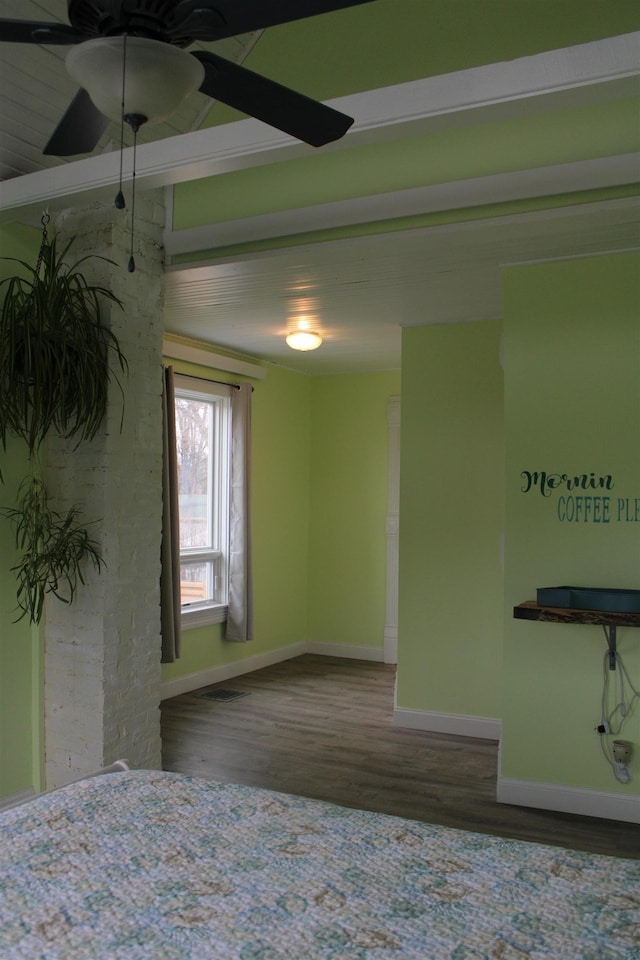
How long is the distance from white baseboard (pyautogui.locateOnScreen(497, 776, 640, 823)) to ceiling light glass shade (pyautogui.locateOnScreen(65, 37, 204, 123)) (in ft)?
10.4

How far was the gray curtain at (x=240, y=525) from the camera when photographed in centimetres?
608

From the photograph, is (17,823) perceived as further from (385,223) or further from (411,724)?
(411,724)

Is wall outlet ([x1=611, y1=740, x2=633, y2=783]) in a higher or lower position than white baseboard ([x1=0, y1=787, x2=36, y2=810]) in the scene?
higher

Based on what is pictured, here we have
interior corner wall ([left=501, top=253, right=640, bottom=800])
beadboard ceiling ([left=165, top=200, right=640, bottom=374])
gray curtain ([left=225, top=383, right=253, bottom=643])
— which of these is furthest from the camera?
gray curtain ([left=225, top=383, right=253, bottom=643])

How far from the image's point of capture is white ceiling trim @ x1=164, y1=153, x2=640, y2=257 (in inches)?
113

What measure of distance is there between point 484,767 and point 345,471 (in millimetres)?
3390

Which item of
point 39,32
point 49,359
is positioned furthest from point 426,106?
point 49,359

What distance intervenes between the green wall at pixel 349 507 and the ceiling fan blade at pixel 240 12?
5.50m

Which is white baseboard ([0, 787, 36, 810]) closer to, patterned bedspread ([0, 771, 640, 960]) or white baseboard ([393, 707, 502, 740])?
patterned bedspread ([0, 771, 640, 960])

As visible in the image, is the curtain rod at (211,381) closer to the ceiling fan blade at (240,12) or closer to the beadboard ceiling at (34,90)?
the beadboard ceiling at (34,90)

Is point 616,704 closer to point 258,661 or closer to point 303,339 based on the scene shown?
point 303,339

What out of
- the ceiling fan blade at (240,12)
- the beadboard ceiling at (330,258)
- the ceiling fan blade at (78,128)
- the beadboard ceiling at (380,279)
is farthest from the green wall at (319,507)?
the ceiling fan blade at (240,12)

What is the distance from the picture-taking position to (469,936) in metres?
1.27

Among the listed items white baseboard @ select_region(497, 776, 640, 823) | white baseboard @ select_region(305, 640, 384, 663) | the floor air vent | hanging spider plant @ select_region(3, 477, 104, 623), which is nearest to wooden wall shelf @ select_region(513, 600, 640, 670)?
white baseboard @ select_region(497, 776, 640, 823)
